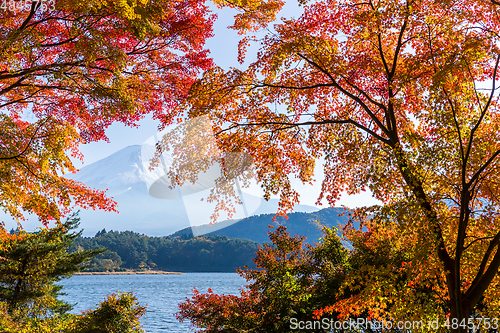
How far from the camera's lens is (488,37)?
13.2 ft

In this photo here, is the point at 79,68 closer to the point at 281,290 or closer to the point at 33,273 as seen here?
the point at 281,290

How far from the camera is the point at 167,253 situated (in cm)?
10369

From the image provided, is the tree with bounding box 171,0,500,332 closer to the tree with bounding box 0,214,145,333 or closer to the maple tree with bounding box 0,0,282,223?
the maple tree with bounding box 0,0,282,223

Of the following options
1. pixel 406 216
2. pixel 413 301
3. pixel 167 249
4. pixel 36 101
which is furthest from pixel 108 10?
pixel 167 249

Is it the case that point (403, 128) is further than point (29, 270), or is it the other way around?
point (29, 270)

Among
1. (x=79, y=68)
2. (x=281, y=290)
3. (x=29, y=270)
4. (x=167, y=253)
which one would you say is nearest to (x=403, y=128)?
(x=281, y=290)

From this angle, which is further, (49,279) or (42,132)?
(49,279)

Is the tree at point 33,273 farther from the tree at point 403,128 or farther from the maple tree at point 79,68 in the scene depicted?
the tree at point 403,128

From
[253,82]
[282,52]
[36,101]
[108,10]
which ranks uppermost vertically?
[108,10]

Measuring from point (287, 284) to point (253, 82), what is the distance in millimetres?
5088

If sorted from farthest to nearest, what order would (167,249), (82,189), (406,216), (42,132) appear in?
(167,249) < (82,189) < (42,132) < (406,216)

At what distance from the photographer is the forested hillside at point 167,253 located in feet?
312

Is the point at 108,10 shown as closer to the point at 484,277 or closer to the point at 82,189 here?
the point at 82,189

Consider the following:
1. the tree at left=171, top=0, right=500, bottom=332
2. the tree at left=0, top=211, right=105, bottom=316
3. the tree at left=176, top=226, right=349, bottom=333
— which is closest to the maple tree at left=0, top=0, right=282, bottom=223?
the tree at left=171, top=0, right=500, bottom=332
